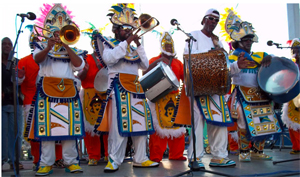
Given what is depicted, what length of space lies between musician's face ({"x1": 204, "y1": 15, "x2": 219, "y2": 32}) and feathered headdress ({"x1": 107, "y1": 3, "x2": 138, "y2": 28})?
994 millimetres

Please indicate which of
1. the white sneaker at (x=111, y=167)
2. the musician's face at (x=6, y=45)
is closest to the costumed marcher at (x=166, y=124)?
the white sneaker at (x=111, y=167)

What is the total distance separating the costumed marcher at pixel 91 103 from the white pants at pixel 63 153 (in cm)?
123

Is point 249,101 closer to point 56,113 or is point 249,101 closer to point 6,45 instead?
point 56,113

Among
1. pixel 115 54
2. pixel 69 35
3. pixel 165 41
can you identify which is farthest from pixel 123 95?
pixel 165 41

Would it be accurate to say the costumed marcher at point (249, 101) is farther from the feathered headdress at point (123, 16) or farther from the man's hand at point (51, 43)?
the man's hand at point (51, 43)

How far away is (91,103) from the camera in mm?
5699

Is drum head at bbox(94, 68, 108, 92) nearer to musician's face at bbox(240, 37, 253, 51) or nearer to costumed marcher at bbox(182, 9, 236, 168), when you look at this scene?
costumed marcher at bbox(182, 9, 236, 168)

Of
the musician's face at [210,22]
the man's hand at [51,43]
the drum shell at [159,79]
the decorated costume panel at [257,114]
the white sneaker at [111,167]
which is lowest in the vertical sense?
the white sneaker at [111,167]

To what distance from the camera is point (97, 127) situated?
444 cm

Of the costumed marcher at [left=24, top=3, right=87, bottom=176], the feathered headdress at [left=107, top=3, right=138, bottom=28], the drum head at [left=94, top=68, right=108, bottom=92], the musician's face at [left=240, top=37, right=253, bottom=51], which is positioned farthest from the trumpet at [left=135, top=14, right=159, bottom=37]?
the musician's face at [left=240, top=37, right=253, bottom=51]

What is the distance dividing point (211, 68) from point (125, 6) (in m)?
1.48

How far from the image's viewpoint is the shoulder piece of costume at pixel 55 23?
Result: 172 inches

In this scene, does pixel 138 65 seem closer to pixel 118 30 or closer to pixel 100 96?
pixel 118 30

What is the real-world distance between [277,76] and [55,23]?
3.34m
